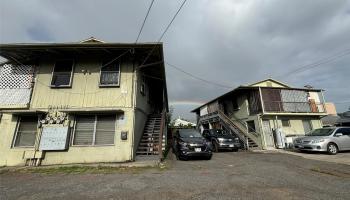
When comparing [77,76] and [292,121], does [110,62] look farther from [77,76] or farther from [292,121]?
[292,121]

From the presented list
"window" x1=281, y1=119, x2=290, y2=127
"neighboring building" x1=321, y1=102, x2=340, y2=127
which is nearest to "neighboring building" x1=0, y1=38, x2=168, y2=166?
"window" x1=281, y1=119, x2=290, y2=127

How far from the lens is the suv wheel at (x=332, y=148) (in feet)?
40.0

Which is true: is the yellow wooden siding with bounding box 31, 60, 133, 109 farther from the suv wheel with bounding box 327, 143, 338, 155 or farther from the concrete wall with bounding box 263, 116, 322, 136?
the concrete wall with bounding box 263, 116, 322, 136

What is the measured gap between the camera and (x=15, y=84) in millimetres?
10297

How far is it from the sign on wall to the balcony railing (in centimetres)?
1632

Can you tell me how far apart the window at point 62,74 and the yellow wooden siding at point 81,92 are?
0.76 ft

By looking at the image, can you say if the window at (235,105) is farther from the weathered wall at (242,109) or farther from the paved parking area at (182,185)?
the paved parking area at (182,185)

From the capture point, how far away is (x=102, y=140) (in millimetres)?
9633

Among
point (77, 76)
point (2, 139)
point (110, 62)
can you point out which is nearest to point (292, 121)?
point (110, 62)

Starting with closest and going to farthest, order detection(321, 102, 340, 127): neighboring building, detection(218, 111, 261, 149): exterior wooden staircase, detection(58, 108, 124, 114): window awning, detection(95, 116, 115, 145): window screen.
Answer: detection(58, 108, 124, 114): window awning → detection(95, 116, 115, 145): window screen → detection(218, 111, 261, 149): exterior wooden staircase → detection(321, 102, 340, 127): neighboring building

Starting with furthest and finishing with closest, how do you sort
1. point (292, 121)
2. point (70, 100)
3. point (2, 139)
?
point (292, 121)
point (70, 100)
point (2, 139)

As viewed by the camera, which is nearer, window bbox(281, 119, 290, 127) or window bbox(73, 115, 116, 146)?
window bbox(73, 115, 116, 146)

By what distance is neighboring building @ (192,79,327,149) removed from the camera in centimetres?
1716

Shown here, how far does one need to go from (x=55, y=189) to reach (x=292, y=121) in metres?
20.0
